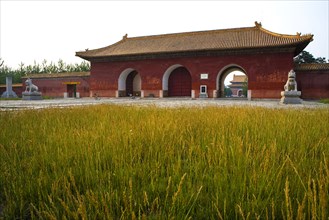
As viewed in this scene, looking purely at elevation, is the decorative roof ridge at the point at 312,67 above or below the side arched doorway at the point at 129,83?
above

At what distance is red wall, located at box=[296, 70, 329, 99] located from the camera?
17.9 meters

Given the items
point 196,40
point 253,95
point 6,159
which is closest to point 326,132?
point 6,159

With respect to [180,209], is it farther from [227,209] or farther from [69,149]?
[69,149]

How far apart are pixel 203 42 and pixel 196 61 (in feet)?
5.34

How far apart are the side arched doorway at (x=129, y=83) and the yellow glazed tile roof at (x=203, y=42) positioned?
2.13m

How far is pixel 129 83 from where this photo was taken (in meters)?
24.5

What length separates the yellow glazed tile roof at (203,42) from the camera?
17688 millimetres

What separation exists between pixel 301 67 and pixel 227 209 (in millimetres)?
19717

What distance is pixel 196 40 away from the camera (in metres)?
21.4

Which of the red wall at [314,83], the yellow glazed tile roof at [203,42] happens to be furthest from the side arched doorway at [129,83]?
the red wall at [314,83]

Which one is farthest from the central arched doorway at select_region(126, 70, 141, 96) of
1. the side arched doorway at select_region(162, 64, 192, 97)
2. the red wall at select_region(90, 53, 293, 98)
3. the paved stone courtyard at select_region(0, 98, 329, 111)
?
the paved stone courtyard at select_region(0, 98, 329, 111)

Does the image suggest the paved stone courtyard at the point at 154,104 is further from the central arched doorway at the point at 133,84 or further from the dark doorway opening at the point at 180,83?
the central arched doorway at the point at 133,84

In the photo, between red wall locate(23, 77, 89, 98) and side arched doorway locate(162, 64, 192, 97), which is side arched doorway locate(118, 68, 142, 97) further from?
red wall locate(23, 77, 89, 98)

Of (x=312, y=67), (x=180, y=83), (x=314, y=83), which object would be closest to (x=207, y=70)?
(x=180, y=83)
